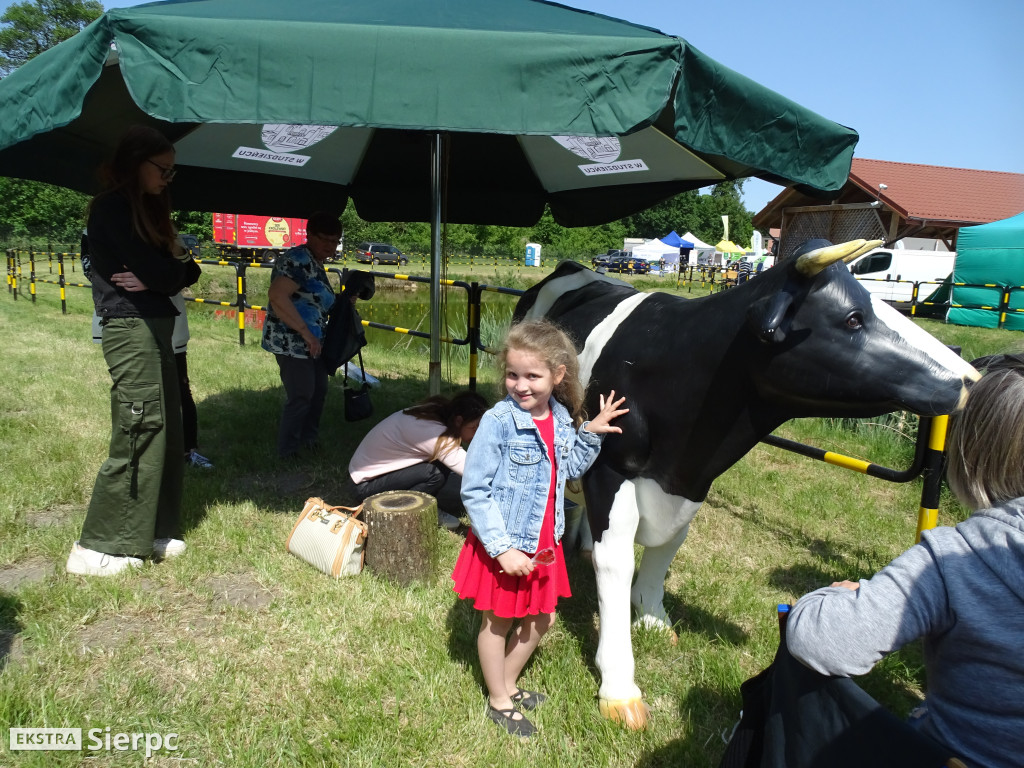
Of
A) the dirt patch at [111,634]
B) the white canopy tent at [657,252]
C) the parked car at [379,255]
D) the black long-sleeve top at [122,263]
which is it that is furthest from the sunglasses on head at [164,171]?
the white canopy tent at [657,252]

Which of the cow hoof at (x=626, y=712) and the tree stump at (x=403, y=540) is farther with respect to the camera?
the tree stump at (x=403, y=540)

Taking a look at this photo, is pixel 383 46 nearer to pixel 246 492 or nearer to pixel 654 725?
pixel 654 725

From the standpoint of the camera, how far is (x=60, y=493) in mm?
4113

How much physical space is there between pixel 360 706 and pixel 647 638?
1.20m

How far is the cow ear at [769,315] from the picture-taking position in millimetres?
1972

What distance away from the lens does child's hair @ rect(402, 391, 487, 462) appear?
3480mm

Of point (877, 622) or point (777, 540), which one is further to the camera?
point (777, 540)

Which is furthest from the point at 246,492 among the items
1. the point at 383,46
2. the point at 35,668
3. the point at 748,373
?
the point at 748,373

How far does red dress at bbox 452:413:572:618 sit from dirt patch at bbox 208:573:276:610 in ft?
4.22

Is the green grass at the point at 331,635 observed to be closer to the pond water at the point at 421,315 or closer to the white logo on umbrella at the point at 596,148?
the white logo on umbrella at the point at 596,148

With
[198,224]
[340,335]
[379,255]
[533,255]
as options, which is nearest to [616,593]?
[340,335]

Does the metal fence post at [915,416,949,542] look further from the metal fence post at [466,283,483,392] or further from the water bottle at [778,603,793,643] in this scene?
the metal fence post at [466,283,483,392]

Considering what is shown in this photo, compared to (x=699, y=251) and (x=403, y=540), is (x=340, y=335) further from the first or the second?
(x=699, y=251)
